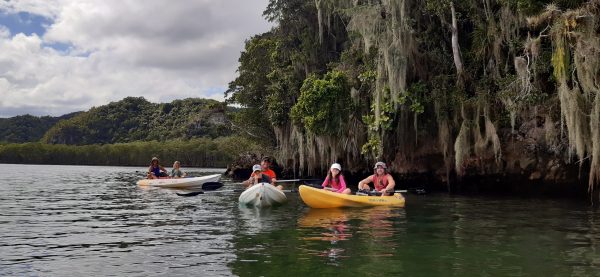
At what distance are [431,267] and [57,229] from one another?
752cm

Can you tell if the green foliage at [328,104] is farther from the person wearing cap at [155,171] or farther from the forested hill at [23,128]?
the forested hill at [23,128]

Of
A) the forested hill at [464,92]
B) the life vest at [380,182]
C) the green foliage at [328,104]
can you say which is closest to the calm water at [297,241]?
the life vest at [380,182]

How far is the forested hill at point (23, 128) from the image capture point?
128 meters

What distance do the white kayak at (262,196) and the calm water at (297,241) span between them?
0.49m

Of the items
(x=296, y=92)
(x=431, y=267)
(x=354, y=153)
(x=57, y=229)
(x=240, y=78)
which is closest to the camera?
(x=431, y=267)

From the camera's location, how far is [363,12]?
19516 mm

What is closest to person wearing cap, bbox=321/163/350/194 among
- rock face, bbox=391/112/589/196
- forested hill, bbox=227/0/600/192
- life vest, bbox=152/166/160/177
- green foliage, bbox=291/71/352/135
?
forested hill, bbox=227/0/600/192

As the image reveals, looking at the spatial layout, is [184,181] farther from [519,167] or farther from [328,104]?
[519,167]

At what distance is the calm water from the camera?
649 centimetres

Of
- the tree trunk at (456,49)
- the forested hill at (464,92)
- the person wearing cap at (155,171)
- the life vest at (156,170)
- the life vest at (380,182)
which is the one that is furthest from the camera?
the life vest at (156,170)

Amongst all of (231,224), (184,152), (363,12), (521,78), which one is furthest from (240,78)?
(184,152)

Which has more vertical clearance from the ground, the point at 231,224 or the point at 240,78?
the point at 240,78

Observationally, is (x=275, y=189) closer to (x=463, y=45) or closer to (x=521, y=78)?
(x=521, y=78)

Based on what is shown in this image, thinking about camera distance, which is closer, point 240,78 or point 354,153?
point 354,153
